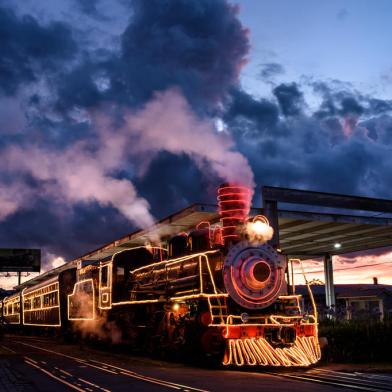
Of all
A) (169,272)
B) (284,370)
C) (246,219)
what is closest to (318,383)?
(284,370)

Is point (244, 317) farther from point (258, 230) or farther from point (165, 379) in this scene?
point (165, 379)

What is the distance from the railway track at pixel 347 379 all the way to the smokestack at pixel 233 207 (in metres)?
3.31

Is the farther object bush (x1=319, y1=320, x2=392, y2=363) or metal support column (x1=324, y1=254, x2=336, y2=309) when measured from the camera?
metal support column (x1=324, y1=254, x2=336, y2=309)

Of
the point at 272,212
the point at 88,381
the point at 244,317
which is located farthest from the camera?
the point at 272,212

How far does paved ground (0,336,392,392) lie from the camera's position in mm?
9609

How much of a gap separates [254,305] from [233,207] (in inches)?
91.9

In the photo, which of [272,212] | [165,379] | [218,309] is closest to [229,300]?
[218,309]

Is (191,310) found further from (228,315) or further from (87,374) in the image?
(87,374)

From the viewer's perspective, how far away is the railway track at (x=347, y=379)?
9898mm

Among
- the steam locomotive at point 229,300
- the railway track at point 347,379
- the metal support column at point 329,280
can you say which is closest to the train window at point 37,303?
the steam locomotive at point 229,300

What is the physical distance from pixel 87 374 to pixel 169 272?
447cm

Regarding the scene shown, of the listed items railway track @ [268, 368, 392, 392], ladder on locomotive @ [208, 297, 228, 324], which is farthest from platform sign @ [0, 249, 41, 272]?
railway track @ [268, 368, 392, 392]

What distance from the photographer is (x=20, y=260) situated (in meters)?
53.2

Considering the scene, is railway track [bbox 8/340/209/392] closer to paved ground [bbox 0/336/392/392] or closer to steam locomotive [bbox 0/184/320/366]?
paved ground [bbox 0/336/392/392]
